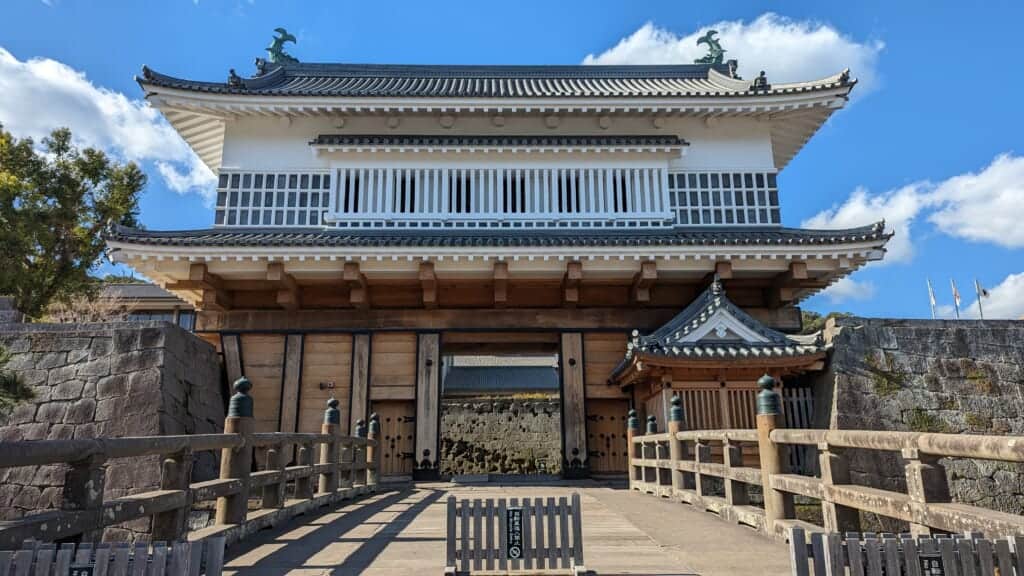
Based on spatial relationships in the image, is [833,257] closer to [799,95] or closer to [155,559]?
[799,95]

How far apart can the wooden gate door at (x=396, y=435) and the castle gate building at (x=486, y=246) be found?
0.13 feet

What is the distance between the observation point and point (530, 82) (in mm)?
16953

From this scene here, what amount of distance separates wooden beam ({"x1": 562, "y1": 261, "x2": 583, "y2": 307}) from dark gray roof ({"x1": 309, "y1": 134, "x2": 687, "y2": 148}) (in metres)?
2.99

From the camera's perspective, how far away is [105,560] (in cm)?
262

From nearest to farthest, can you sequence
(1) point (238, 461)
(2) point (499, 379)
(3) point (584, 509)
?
1. (1) point (238, 461)
2. (3) point (584, 509)
3. (2) point (499, 379)

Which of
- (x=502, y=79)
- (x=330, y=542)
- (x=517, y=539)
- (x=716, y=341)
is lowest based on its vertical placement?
(x=330, y=542)

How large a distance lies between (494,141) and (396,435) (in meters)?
6.43

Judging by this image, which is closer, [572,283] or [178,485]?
[178,485]

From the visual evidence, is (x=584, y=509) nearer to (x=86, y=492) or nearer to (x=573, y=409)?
(x=573, y=409)

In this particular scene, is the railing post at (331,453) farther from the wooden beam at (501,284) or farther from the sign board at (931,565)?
the sign board at (931,565)

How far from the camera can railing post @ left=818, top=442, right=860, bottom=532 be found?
15.0 ft

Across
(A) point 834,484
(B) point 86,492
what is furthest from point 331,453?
(A) point 834,484

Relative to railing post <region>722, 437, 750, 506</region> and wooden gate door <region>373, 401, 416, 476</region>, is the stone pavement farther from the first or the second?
wooden gate door <region>373, 401, 416, 476</region>

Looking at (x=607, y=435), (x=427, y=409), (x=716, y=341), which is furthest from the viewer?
(x=607, y=435)
